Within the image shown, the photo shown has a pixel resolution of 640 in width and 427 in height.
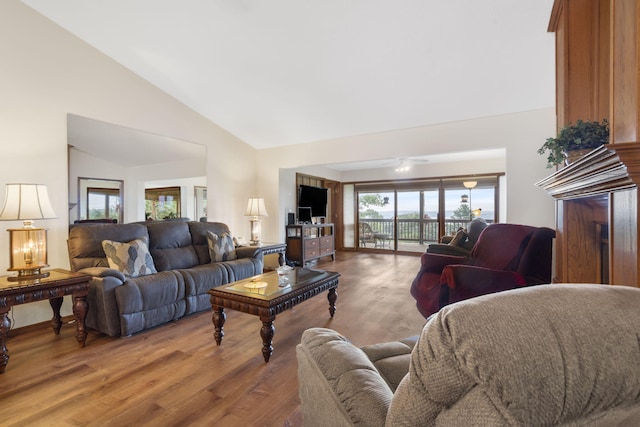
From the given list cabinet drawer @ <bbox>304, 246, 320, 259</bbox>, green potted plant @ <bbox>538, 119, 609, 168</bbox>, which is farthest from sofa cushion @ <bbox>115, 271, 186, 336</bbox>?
green potted plant @ <bbox>538, 119, 609, 168</bbox>

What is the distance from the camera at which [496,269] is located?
246cm

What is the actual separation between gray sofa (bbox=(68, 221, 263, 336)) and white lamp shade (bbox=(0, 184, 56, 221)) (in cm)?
58

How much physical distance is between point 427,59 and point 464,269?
7.23 feet

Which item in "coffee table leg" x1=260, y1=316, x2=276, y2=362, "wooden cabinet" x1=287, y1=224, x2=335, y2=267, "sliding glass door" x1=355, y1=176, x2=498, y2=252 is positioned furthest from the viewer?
"sliding glass door" x1=355, y1=176, x2=498, y2=252

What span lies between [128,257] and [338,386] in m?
2.87

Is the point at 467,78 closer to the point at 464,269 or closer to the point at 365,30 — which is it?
the point at 365,30

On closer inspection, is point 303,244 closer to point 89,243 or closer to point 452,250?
point 452,250

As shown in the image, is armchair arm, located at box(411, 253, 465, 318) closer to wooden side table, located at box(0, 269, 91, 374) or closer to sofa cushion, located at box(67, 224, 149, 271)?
wooden side table, located at box(0, 269, 91, 374)

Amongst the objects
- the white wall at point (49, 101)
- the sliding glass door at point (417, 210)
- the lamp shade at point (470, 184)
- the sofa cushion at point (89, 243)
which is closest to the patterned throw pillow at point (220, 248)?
the sofa cushion at point (89, 243)

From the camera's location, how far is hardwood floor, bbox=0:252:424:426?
5.42 ft

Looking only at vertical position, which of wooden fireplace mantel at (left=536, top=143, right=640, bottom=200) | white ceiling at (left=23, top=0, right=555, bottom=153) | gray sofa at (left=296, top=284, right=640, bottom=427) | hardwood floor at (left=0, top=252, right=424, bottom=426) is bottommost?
hardwood floor at (left=0, top=252, right=424, bottom=426)

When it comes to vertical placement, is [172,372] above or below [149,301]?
below

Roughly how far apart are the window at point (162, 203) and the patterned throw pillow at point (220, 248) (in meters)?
0.77

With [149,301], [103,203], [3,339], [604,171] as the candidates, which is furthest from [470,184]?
[3,339]
